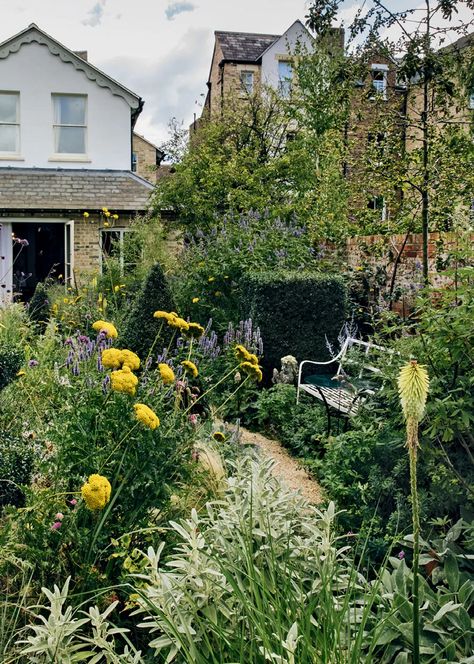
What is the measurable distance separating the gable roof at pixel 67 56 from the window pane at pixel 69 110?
719mm

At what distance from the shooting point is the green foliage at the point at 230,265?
30.1 feet

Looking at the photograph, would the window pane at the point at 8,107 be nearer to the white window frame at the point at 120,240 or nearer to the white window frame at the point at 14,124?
the white window frame at the point at 14,124

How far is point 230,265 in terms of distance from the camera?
9242mm

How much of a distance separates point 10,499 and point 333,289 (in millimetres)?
5482

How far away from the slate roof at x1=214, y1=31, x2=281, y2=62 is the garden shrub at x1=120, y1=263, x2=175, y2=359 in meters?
27.0

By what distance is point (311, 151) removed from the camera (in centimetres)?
1788

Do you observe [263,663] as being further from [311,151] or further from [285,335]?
[311,151]

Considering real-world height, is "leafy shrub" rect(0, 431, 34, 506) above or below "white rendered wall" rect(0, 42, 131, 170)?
below

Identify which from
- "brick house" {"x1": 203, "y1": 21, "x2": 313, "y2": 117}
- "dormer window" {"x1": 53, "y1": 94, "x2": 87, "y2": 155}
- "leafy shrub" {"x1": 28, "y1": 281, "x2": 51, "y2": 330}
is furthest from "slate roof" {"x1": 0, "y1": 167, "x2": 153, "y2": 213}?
"brick house" {"x1": 203, "y1": 21, "x2": 313, "y2": 117}

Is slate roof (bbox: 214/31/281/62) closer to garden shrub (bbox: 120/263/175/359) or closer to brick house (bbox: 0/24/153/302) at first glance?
brick house (bbox: 0/24/153/302)

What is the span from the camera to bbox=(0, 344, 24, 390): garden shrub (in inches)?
149

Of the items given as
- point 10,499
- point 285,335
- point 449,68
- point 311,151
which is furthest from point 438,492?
point 311,151

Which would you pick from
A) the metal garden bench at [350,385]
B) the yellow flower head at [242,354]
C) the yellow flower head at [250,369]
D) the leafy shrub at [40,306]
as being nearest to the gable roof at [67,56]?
the leafy shrub at [40,306]

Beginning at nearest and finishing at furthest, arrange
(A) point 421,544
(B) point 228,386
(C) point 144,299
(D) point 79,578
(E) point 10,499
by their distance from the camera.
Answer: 1. (A) point 421,544
2. (D) point 79,578
3. (E) point 10,499
4. (C) point 144,299
5. (B) point 228,386
